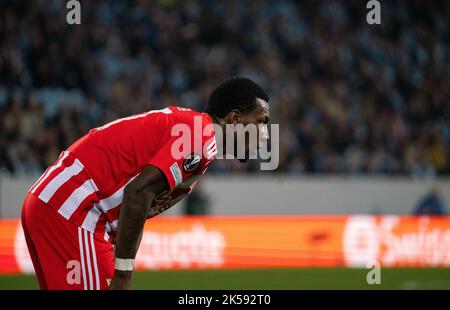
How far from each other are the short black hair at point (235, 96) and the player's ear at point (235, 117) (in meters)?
0.02

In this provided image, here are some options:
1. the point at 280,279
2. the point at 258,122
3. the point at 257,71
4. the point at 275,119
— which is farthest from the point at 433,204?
the point at 258,122

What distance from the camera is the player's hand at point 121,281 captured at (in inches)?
154

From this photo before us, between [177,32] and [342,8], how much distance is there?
4.68 m

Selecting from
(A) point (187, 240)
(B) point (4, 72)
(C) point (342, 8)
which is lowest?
(A) point (187, 240)

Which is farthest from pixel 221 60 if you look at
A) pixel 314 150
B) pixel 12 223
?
pixel 12 223

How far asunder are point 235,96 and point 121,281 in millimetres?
1120

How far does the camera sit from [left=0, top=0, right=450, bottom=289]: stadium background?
13344 millimetres

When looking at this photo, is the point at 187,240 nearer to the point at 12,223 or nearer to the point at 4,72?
the point at 12,223

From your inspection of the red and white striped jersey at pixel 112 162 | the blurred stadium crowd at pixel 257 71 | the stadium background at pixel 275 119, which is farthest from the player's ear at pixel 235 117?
the blurred stadium crowd at pixel 257 71

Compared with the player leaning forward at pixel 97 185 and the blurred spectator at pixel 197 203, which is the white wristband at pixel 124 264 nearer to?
the player leaning forward at pixel 97 185

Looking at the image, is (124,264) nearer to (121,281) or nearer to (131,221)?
(121,281)

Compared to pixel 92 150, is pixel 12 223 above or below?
below

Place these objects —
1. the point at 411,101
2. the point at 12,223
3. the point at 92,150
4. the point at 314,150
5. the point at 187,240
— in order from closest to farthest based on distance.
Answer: the point at 92,150 → the point at 12,223 → the point at 187,240 → the point at 314,150 → the point at 411,101

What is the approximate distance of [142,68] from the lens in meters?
16.3
